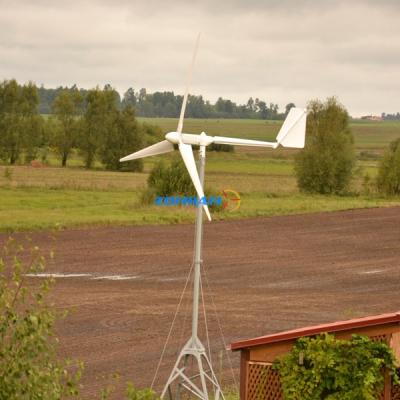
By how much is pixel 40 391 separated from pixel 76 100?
3339 inches

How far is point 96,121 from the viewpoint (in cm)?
8519

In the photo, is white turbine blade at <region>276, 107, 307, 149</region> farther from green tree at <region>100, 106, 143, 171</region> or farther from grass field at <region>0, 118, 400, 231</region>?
green tree at <region>100, 106, 143, 171</region>

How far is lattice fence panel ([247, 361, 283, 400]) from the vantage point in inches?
369

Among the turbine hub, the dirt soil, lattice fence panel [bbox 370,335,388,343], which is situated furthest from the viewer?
the dirt soil

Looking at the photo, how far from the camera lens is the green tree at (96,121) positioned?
83.7 m

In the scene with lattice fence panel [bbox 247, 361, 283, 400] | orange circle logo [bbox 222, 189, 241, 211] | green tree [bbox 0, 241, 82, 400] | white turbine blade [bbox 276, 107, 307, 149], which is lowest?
orange circle logo [bbox 222, 189, 241, 211]

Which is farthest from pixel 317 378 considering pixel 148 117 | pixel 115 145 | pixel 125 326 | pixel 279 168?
pixel 148 117

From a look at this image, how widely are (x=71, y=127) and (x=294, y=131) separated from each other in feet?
257

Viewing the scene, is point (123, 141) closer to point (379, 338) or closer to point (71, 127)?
point (71, 127)

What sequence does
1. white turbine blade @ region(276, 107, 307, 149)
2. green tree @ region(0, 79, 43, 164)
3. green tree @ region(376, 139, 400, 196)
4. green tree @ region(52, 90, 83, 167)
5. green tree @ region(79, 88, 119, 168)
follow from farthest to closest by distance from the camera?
green tree @ region(52, 90, 83, 167), green tree @ region(79, 88, 119, 168), green tree @ region(0, 79, 43, 164), green tree @ region(376, 139, 400, 196), white turbine blade @ region(276, 107, 307, 149)

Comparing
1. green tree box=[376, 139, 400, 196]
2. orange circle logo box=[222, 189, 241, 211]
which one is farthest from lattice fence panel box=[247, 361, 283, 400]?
green tree box=[376, 139, 400, 196]

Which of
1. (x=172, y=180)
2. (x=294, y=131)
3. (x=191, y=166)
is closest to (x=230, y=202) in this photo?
(x=172, y=180)

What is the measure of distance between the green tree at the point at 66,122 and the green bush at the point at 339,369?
78964 millimetres

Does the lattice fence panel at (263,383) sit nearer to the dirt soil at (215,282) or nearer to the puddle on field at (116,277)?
the dirt soil at (215,282)
